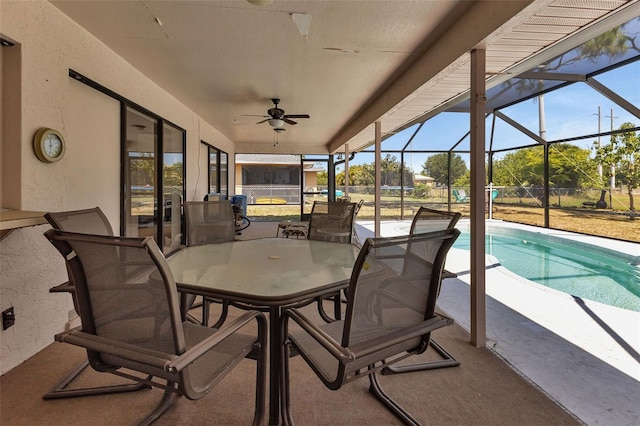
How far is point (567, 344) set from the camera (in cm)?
221

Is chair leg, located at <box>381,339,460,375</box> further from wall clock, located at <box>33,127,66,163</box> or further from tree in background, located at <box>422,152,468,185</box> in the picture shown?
tree in background, located at <box>422,152,468,185</box>

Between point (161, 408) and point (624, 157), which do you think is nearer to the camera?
point (161, 408)

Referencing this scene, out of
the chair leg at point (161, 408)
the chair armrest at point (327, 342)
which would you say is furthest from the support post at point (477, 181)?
the chair leg at point (161, 408)

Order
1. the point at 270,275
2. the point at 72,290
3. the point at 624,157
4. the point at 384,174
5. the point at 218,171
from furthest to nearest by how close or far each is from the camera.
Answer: the point at 384,174
the point at 218,171
the point at 624,157
the point at 270,275
the point at 72,290

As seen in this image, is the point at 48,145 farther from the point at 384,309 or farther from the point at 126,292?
the point at 384,309

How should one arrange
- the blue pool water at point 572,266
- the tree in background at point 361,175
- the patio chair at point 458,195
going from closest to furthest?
the blue pool water at point 572,266
the patio chair at point 458,195
the tree in background at point 361,175

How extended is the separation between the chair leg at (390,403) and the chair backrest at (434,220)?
933 millimetres

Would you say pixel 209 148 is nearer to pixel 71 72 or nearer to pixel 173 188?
pixel 173 188

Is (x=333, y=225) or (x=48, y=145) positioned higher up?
(x=48, y=145)

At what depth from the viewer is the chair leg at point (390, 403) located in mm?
1483

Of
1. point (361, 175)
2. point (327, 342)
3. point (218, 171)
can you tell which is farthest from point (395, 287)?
point (361, 175)

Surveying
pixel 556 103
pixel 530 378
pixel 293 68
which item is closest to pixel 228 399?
pixel 530 378

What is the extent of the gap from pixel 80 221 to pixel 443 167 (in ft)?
34.7

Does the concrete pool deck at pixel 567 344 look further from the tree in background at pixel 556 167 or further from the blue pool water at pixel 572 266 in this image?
the tree in background at pixel 556 167
